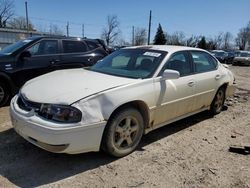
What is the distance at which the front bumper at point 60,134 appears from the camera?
3092 millimetres

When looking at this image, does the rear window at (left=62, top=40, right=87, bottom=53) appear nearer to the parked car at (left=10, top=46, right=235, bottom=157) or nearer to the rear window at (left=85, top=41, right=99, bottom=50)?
the rear window at (left=85, top=41, right=99, bottom=50)

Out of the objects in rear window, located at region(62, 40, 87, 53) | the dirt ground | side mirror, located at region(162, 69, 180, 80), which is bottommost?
the dirt ground

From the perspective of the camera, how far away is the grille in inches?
132

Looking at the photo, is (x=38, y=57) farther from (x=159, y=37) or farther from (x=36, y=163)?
(x=159, y=37)

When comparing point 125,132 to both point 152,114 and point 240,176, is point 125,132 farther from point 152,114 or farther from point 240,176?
point 240,176

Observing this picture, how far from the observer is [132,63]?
4570 millimetres

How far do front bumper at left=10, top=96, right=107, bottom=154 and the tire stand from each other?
0.16m

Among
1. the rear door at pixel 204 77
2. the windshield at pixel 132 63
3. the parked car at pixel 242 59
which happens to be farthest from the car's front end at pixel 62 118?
the parked car at pixel 242 59

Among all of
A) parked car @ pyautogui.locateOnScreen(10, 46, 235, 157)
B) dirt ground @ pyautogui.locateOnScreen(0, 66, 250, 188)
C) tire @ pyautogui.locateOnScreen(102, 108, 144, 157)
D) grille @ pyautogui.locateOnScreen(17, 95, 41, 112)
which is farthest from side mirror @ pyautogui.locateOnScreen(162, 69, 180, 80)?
grille @ pyautogui.locateOnScreen(17, 95, 41, 112)

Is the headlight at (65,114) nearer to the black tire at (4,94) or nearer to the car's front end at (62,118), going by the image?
the car's front end at (62,118)

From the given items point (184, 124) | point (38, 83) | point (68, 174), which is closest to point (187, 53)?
point (184, 124)

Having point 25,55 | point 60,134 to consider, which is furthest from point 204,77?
point 25,55

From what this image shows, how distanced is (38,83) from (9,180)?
1427mm

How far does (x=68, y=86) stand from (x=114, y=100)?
659 millimetres
